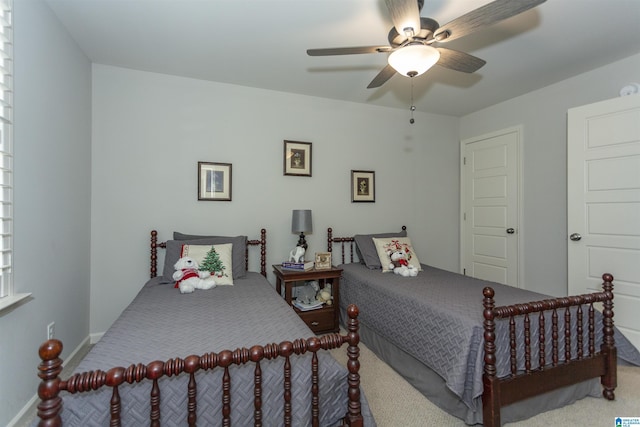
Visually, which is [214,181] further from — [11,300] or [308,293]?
[11,300]

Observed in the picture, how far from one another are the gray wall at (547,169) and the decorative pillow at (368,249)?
1534mm

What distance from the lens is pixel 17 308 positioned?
171 centimetres

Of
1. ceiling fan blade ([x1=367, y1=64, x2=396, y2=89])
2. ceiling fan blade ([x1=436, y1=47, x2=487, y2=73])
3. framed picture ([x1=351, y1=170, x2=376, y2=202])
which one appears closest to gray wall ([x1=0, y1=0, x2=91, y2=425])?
ceiling fan blade ([x1=367, y1=64, x2=396, y2=89])

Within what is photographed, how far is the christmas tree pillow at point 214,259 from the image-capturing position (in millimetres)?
2547

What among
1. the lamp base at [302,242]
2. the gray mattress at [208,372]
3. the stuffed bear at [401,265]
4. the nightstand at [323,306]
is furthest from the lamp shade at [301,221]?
the gray mattress at [208,372]

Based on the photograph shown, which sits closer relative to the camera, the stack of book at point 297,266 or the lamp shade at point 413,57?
the lamp shade at point 413,57

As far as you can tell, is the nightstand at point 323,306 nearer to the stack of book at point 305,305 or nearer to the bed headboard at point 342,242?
the stack of book at point 305,305

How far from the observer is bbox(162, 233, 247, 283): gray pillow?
2.62m

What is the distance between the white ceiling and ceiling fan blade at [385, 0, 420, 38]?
1.61 feet

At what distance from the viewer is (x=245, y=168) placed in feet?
10.7

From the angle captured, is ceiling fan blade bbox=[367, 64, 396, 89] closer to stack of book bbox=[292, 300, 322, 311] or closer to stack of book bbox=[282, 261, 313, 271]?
stack of book bbox=[282, 261, 313, 271]

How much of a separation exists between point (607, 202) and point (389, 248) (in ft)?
6.33

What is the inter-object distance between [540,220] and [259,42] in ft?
11.1

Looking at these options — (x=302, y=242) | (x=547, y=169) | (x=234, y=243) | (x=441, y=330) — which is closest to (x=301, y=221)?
(x=302, y=242)
